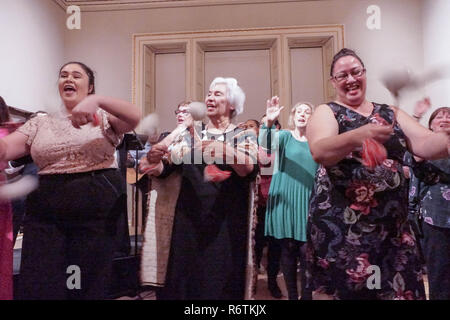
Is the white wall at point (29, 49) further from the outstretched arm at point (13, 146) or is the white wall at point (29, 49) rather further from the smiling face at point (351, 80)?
the smiling face at point (351, 80)

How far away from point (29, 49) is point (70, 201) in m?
3.14

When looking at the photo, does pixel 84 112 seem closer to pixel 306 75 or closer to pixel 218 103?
pixel 218 103

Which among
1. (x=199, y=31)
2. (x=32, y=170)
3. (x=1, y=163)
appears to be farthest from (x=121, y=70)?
(x=1, y=163)

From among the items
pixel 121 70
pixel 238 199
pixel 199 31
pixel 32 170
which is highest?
pixel 199 31

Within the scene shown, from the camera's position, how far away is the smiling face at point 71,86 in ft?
4.30

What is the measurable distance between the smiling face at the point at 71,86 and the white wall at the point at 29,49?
2.44 metres

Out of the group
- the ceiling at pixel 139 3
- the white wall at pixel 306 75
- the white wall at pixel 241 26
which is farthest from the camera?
the white wall at pixel 306 75

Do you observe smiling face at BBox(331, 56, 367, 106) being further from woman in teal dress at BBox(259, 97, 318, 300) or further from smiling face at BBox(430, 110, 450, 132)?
smiling face at BBox(430, 110, 450, 132)

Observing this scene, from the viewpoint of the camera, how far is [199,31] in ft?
14.7

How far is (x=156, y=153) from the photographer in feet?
4.57

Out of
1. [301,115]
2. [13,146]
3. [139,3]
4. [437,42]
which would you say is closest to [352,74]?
[301,115]

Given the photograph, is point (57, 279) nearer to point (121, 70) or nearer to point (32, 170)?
point (32, 170)

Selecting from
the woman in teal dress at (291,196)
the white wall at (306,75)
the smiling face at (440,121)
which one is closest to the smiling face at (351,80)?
the woman in teal dress at (291,196)

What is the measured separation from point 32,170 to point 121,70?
3.03 meters
